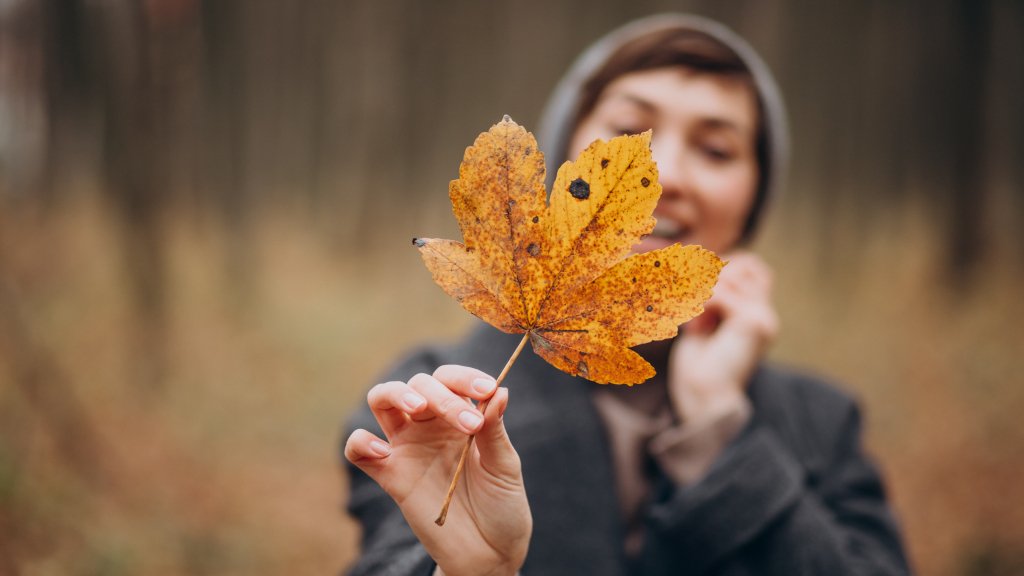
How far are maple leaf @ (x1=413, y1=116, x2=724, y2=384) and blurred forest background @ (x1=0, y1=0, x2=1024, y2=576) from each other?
280cm

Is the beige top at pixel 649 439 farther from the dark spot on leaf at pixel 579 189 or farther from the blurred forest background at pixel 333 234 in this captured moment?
the blurred forest background at pixel 333 234

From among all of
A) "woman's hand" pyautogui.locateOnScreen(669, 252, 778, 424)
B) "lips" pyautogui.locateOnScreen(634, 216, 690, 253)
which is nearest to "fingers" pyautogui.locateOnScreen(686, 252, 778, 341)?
"woman's hand" pyautogui.locateOnScreen(669, 252, 778, 424)

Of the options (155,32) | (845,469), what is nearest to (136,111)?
(155,32)

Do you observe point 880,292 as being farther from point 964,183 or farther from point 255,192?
point 255,192

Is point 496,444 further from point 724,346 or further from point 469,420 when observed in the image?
point 724,346

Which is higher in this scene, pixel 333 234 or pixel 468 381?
pixel 468 381

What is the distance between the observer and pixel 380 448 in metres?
0.61

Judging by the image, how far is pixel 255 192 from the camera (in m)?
6.04

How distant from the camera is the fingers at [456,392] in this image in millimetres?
550

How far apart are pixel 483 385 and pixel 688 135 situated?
0.75 m

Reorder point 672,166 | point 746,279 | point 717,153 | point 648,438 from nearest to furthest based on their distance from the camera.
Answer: point 672,166, point 717,153, point 648,438, point 746,279

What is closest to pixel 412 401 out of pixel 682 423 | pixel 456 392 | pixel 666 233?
pixel 456 392

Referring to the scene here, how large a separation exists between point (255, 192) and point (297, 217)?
47 centimetres

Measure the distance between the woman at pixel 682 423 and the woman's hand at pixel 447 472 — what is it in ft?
1.04
